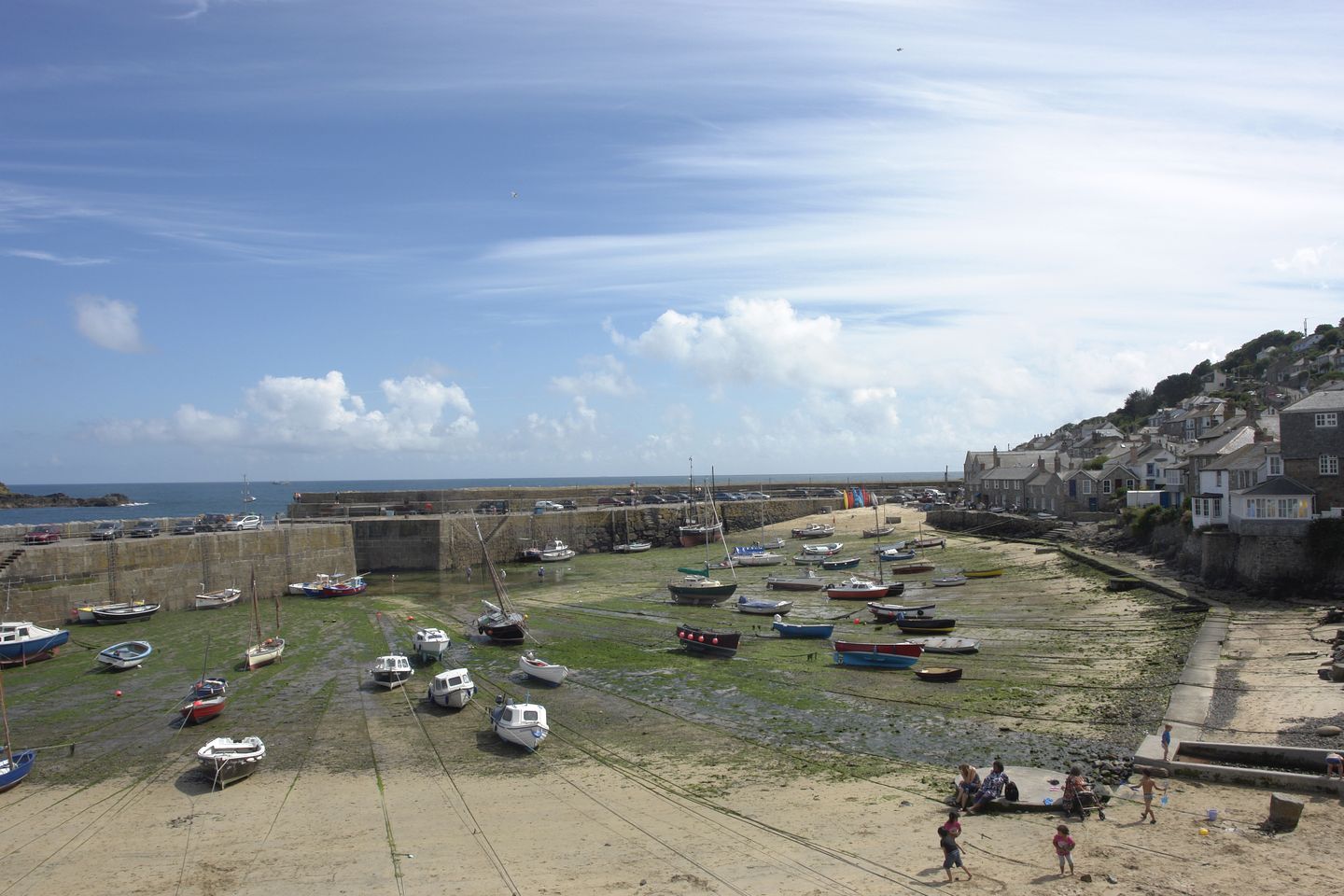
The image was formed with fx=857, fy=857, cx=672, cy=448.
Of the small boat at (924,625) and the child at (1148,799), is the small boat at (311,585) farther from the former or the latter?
the child at (1148,799)

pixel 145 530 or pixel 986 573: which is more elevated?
pixel 145 530

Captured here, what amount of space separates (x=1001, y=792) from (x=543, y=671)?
59.2 ft

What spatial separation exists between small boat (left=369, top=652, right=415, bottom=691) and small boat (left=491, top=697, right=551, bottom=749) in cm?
768

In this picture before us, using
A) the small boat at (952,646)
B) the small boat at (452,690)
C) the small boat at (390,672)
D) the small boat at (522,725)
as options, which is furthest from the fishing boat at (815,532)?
the small boat at (522,725)

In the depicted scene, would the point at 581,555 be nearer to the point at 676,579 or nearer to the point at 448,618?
the point at 676,579

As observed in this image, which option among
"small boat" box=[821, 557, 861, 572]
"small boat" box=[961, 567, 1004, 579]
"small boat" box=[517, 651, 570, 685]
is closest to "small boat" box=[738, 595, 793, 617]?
"small boat" box=[961, 567, 1004, 579]

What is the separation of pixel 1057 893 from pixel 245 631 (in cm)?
3992

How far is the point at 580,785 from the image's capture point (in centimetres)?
2245

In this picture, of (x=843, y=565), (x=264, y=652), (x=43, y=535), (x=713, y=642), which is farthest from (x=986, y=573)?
(x=43, y=535)

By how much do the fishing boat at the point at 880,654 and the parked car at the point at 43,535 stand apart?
148ft

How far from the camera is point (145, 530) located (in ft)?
184

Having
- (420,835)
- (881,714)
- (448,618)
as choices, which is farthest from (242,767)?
(448,618)

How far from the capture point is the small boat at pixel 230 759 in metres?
23.0

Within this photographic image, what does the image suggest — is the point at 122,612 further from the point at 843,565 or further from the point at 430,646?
the point at 843,565
